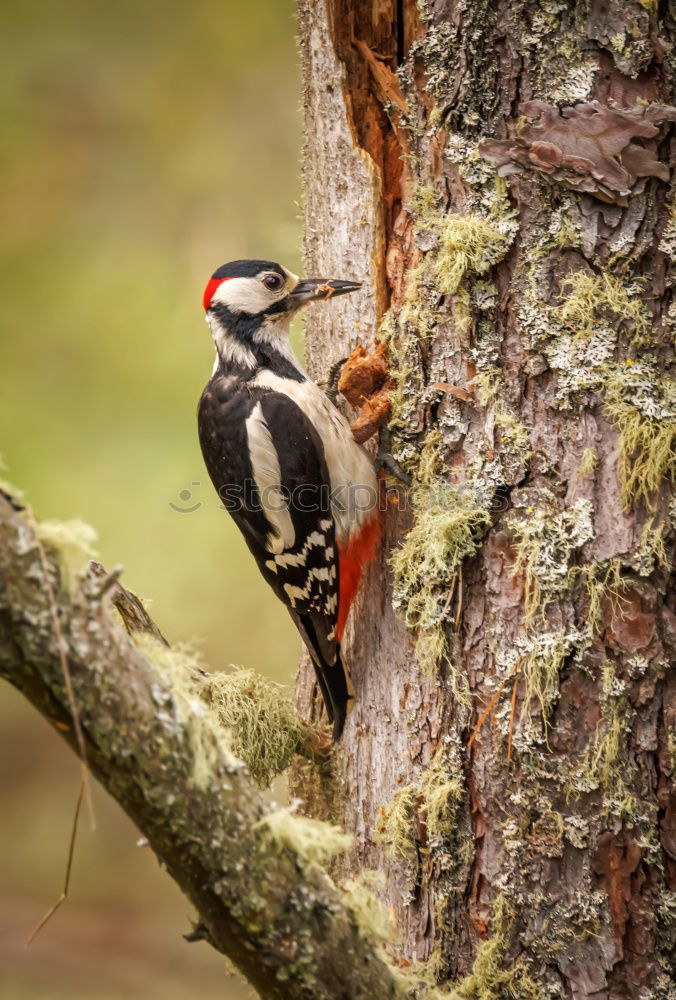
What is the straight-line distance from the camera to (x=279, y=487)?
2.44 metres

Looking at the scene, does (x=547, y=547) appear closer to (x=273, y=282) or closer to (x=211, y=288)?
(x=273, y=282)

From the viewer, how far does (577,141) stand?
67.6 inches

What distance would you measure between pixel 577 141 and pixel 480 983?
5.40ft

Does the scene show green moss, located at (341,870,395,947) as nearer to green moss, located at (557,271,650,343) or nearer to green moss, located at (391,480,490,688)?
green moss, located at (391,480,490,688)

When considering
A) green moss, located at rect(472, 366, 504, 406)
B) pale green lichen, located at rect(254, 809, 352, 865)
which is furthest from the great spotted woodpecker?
pale green lichen, located at rect(254, 809, 352, 865)

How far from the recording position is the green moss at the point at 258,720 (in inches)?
89.0

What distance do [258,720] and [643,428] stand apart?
1233 millimetres

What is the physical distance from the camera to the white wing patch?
2.43 m

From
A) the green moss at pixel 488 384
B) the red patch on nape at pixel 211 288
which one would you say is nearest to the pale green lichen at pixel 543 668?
the green moss at pixel 488 384

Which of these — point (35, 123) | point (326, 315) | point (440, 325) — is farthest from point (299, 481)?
point (35, 123)

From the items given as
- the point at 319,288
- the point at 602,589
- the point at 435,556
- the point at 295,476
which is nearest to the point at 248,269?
the point at 319,288

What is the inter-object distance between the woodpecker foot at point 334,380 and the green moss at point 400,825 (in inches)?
42.8

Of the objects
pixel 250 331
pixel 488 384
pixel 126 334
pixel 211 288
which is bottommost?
pixel 488 384

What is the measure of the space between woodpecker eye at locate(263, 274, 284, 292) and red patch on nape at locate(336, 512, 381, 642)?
80cm
